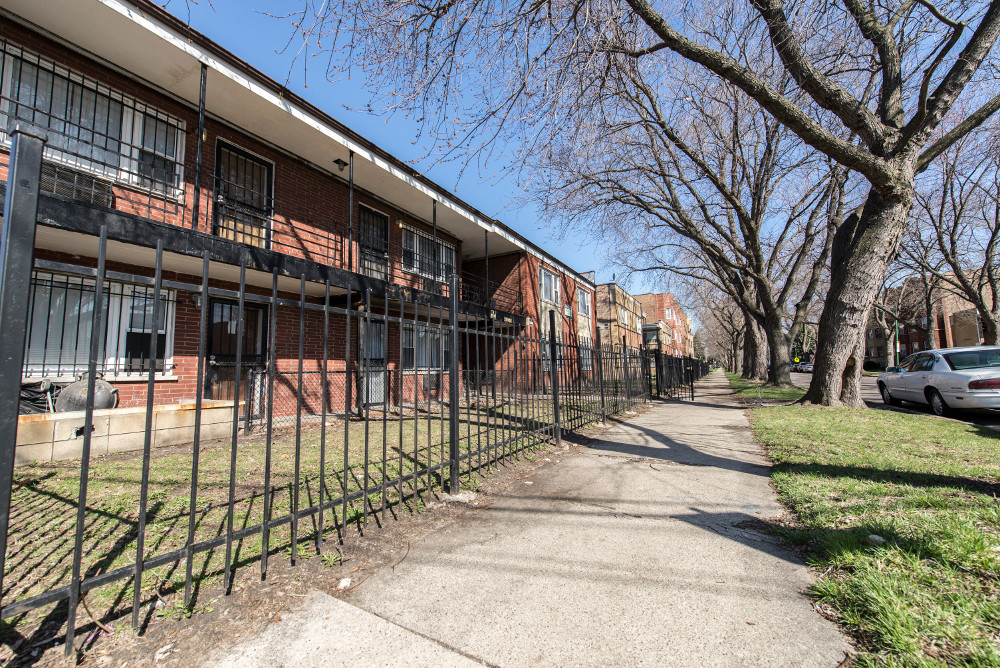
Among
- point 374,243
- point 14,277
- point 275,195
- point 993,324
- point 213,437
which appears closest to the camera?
point 14,277

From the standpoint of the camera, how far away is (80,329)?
7117mm

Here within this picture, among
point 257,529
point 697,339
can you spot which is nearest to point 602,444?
point 257,529

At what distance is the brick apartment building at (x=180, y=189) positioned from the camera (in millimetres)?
6137

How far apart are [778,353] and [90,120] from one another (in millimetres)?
22504

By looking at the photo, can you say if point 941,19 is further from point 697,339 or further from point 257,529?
point 697,339

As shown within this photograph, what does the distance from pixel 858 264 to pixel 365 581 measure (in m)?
10.2

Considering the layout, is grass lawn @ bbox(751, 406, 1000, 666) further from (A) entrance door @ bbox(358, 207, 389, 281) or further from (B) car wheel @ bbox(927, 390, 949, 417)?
(A) entrance door @ bbox(358, 207, 389, 281)

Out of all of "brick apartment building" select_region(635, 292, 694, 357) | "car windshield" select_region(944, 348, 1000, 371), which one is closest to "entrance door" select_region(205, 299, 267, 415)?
"car windshield" select_region(944, 348, 1000, 371)

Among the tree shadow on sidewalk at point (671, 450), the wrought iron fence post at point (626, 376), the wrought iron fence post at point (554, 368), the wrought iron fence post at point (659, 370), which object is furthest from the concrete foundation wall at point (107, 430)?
the wrought iron fence post at point (659, 370)

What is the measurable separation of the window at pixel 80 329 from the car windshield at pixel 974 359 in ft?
51.3

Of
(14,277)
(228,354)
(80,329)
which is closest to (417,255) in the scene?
(228,354)

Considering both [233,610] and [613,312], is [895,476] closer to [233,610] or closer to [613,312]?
[233,610]

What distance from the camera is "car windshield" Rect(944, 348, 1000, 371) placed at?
8.82 metres

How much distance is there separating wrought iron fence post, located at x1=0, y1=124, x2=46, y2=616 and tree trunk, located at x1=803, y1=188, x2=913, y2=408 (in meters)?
11.1
